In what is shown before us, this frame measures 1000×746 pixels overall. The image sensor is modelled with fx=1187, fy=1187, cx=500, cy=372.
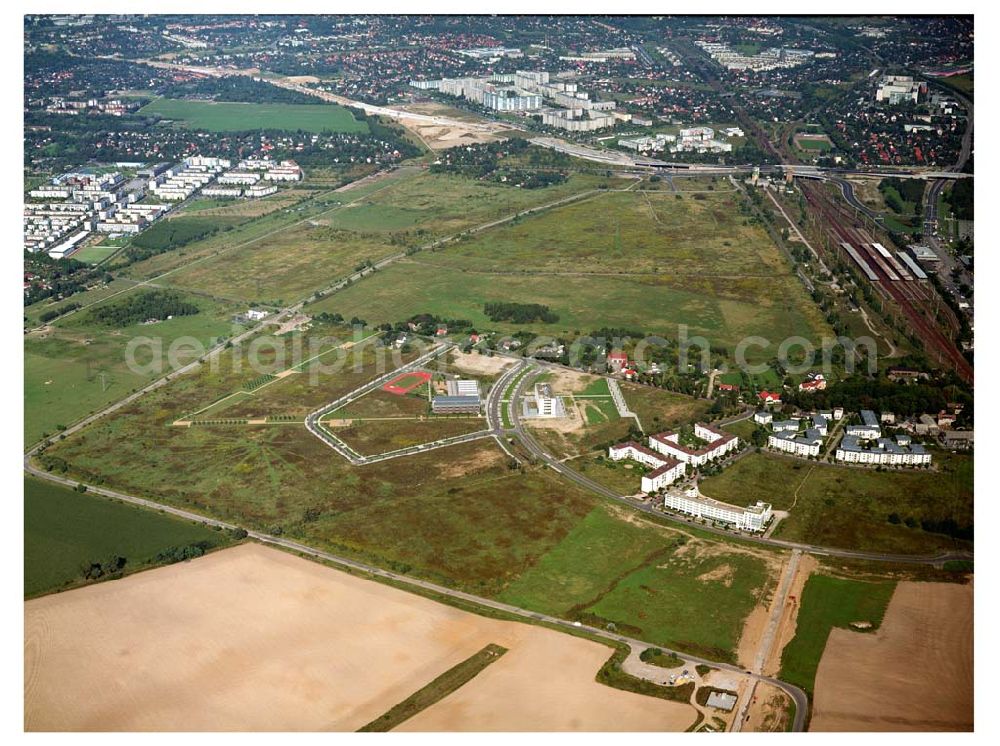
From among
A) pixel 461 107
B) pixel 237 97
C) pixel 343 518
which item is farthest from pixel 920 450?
pixel 237 97

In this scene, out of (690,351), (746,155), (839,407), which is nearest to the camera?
(839,407)

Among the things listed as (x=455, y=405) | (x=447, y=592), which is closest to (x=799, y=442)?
(x=455, y=405)

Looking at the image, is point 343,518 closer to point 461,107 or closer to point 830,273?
point 830,273

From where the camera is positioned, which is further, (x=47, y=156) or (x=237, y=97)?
(x=237, y=97)

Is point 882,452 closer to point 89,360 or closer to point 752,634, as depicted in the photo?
point 752,634

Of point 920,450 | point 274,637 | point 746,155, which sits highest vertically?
point 746,155

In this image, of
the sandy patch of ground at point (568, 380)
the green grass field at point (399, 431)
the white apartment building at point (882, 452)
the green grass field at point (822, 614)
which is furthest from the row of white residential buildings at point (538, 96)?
the green grass field at point (822, 614)

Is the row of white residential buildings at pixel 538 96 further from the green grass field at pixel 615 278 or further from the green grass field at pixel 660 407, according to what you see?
the green grass field at pixel 660 407
